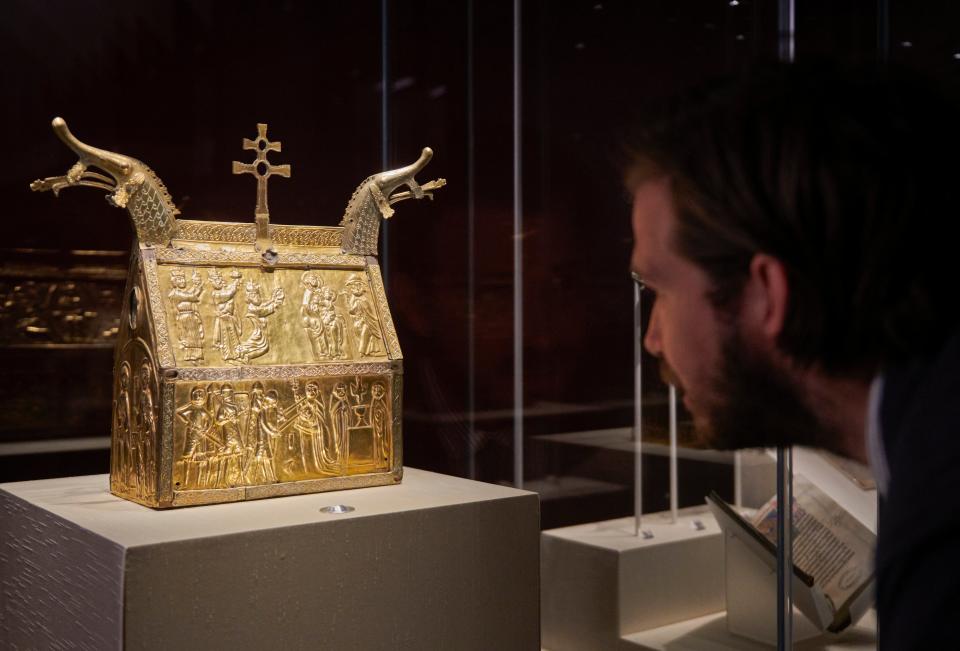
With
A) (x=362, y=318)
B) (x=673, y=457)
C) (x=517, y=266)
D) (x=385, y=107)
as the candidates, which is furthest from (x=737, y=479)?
(x=385, y=107)

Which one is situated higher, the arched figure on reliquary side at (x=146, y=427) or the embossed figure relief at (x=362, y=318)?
the embossed figure relief at (x=362, y=318)

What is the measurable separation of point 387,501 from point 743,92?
56.4 inches

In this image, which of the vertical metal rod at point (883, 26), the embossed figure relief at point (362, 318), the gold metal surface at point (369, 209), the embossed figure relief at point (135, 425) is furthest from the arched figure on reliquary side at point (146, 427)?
the vertical metal rod at point (883, 26)

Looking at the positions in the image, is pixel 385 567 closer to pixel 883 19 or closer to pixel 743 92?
pixel 743 92

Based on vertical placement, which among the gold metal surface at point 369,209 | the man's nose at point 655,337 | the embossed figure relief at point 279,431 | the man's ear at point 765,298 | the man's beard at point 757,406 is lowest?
the embossed figure relief at point 279,431

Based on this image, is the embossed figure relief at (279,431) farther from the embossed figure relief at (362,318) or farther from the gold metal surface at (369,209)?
the gold metal surface at (369,209)

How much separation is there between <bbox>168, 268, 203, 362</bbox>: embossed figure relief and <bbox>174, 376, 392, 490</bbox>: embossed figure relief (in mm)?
83

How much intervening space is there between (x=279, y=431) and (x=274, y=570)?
16.0 inches

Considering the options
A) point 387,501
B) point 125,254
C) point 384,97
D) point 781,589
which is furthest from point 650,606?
point 384,97

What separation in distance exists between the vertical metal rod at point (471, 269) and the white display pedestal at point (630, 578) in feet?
2.53

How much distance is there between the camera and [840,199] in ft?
3.23

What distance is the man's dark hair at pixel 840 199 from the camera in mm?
979

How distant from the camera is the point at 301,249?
2.49 m

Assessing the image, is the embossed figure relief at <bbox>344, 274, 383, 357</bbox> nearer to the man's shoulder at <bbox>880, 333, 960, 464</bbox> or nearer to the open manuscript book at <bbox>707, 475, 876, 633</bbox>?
the open manuscript book at <bbox>707, 475, 876, 633</bbox>
